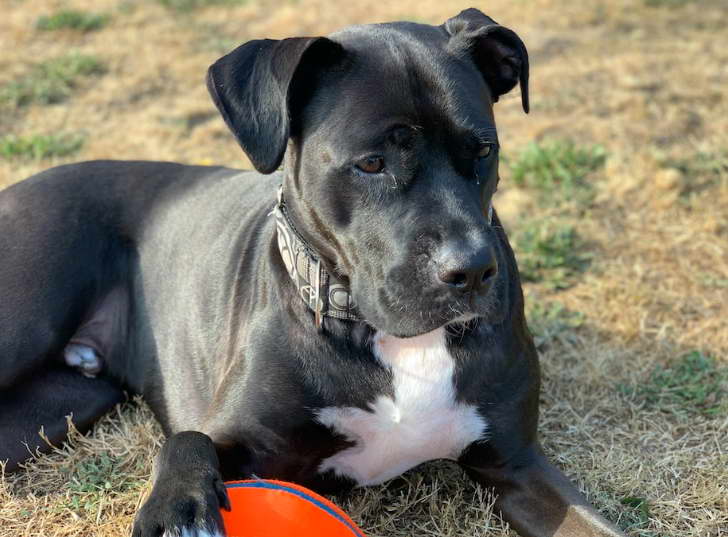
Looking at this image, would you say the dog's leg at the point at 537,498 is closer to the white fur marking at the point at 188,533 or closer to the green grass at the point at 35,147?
the white fur marking at the point at 188,533

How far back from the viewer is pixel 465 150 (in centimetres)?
276

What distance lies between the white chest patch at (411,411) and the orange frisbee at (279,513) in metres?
0.37

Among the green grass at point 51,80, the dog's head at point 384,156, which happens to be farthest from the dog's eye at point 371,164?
the green grass at point 51,80

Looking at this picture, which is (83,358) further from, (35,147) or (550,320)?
(35,147)

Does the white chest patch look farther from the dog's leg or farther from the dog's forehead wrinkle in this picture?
the dog's forehead wrinkle

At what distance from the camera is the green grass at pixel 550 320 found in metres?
4.27

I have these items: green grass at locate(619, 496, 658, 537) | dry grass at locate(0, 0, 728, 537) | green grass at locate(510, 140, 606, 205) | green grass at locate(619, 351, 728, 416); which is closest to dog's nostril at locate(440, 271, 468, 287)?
dry grass at locate(0, 0, 728, 537)

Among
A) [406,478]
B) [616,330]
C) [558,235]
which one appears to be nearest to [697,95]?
[558,235]

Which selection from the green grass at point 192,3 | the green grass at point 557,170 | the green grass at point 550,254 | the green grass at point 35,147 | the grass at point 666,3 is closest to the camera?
the green grass at point 550,254

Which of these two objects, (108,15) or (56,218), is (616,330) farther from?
(108,15)

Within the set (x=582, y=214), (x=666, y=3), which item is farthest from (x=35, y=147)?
(x=666, y=3)

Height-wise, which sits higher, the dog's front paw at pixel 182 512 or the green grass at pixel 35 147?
the dog's front paw at pixel 182 512

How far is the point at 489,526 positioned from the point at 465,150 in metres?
1.32

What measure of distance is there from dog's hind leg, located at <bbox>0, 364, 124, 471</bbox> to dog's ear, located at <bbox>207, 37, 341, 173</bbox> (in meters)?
1.53
